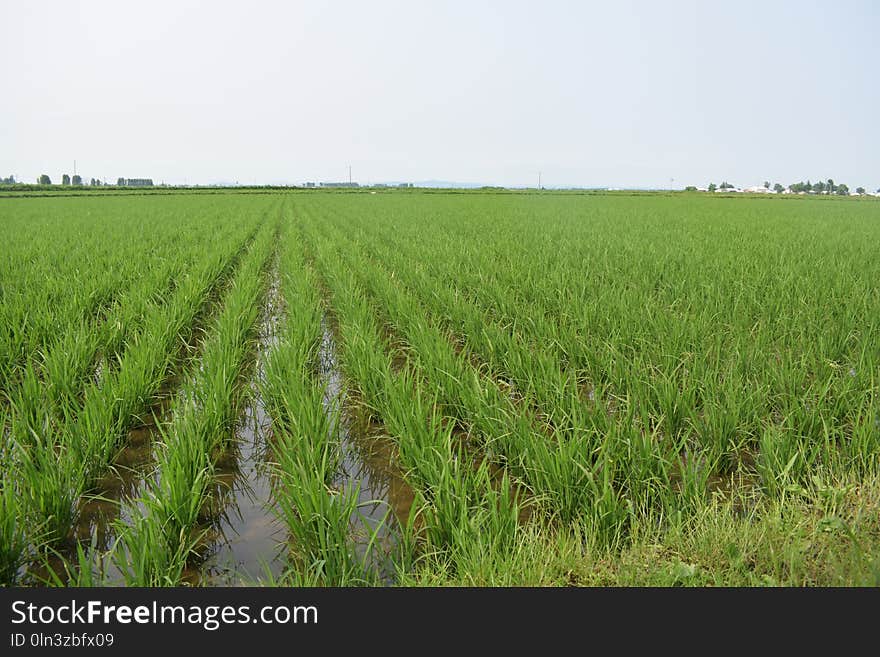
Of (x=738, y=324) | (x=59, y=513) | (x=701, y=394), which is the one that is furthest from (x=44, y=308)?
(x=738, y=324)

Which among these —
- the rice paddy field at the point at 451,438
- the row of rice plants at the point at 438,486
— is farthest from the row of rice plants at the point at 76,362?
the row of rice plants at the point at 438,486

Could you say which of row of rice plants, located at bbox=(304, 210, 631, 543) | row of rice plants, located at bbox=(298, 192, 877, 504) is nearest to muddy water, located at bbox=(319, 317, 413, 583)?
row of rice plants, located at bbox=(304, 210, 631, 543)

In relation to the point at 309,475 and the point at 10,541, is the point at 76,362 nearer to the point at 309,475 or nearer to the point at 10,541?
the point at 10,541

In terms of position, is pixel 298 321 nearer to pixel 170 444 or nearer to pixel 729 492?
pixel 170 444

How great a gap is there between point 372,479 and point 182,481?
0.82 m

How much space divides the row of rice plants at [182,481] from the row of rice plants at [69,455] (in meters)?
0.20

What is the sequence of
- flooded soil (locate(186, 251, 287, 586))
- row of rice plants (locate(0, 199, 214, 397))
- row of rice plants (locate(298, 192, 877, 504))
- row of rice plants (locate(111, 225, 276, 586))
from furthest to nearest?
row of rice plants (locate(0, 199, 214, 397))
row of rice plants (locate(298, 192, 877, 504))
flooded soil (locate(186, 251, 287, 586))
row of rice plants (locate(111, 225, 276, 586))

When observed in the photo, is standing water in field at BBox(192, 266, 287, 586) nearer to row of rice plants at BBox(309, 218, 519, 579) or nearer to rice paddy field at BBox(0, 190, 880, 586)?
rice paddy field at BBox(0, 190, 880, 586)

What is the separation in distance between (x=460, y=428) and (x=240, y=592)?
1618 millimetres

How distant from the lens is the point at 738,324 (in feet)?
13.6

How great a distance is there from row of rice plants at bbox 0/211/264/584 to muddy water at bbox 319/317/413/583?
998 mm

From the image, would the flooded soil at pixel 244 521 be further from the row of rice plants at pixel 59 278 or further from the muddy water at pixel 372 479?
the row of rice plants at pixel 59 278

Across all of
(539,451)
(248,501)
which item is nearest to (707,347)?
(539,451)

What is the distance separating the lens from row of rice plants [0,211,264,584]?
189cm
